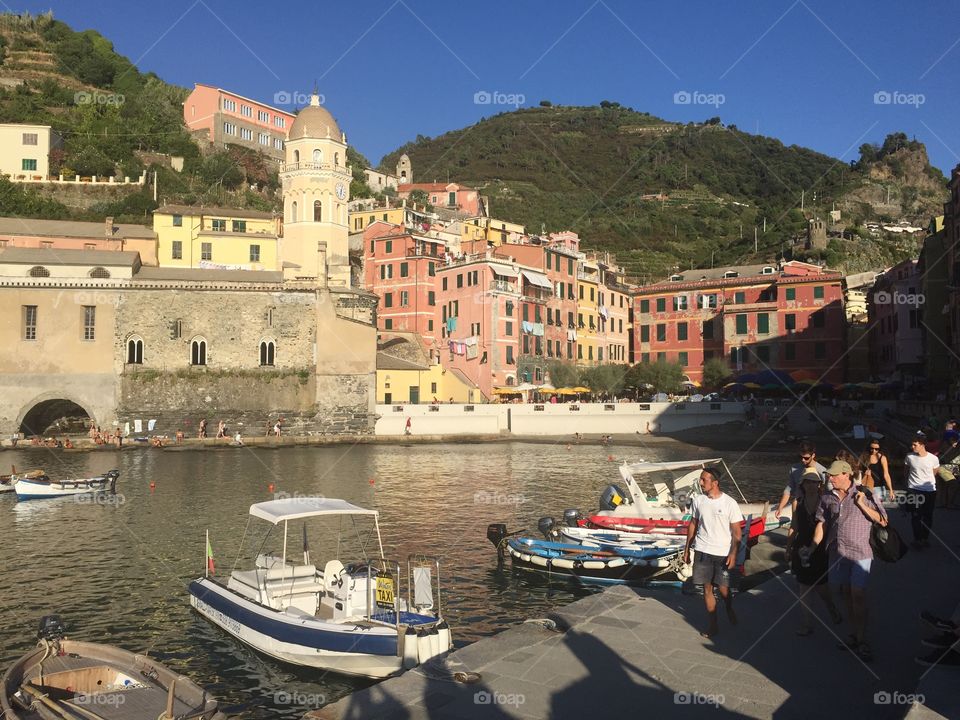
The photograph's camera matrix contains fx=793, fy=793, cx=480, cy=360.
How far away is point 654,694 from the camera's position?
7.81 meters

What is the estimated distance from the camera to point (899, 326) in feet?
195

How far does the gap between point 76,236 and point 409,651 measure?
62750mm

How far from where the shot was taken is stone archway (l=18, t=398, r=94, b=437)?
54625 mm

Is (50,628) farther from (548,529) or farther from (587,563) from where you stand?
(548,529)

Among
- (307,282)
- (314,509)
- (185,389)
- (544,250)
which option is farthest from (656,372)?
(314,509)

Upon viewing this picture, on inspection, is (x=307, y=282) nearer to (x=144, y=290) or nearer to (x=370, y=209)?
(x=144, y=290)

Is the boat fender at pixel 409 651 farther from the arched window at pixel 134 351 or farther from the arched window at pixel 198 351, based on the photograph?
the arched window at pixel 134 351

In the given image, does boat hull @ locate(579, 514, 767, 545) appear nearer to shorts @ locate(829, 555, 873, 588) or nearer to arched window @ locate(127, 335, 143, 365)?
shorts @ locate(829, 555, 873, 588)

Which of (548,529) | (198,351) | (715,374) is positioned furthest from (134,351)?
(548,529)

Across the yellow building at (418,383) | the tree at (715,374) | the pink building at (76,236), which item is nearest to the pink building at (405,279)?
the yellow building at (418,383)

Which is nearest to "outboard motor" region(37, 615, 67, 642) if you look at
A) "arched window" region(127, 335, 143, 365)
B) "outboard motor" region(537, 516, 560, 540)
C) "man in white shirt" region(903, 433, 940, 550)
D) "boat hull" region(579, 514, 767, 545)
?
"outboard motor" region(537, 516, 560, 540)

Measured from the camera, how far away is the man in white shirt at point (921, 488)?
43.8ft

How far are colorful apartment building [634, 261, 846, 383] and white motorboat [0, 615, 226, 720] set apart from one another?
60724mm

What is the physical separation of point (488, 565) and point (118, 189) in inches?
3069
